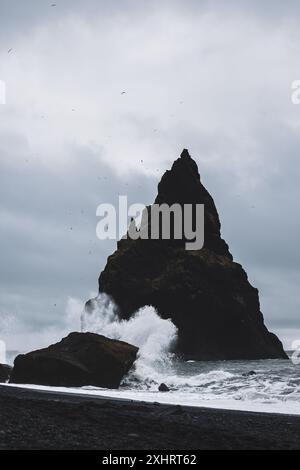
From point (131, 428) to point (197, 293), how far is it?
2491 inches

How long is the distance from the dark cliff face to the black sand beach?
2205 inches

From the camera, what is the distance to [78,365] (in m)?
28.4

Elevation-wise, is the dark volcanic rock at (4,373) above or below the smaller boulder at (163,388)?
above

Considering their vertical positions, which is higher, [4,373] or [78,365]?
[78,365]

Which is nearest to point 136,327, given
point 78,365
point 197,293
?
point 197,293

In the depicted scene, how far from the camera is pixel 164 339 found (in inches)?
2697

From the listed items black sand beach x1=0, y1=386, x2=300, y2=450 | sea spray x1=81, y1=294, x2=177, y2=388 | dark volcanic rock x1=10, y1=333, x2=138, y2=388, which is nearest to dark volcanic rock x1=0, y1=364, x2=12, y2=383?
dark volcanic rock x1=10, y1=333, x2=138, y2=388

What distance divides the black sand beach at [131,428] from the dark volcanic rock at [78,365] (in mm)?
12042

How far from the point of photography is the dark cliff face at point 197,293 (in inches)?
2913

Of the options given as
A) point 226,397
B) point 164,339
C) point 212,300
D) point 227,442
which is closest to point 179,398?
point 226,397

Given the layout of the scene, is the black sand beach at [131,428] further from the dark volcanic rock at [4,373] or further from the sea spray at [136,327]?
the sea spray at [136,327]
